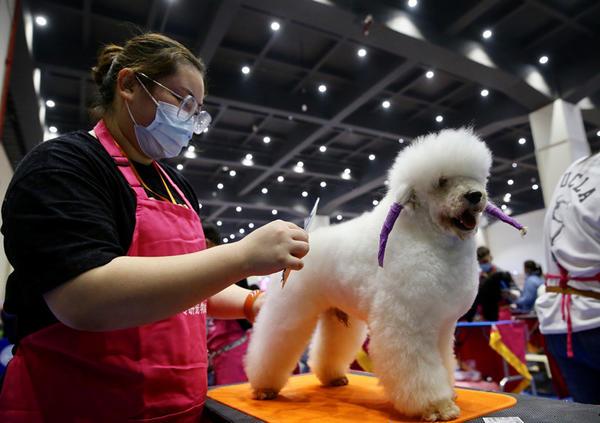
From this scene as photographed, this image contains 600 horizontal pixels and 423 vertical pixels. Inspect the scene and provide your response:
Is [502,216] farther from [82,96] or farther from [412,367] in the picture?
[82,96]

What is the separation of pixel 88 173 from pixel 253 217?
11.9m

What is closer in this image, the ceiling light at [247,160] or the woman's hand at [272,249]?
the woman's hand at [272,249]

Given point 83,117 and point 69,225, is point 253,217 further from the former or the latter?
point 69,225

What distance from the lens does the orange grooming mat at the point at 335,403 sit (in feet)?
3.66

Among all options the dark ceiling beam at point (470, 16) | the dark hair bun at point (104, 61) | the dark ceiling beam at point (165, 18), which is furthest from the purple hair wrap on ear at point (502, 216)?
the dark ceiling beam at point (470, 16)

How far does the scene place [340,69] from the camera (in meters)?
6.98

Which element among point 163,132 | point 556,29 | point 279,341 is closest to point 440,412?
point 279,341

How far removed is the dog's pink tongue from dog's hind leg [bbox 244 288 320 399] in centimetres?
62

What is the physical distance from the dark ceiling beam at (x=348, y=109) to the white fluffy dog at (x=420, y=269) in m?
5.58

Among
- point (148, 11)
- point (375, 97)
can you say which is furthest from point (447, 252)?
point (375, 97)

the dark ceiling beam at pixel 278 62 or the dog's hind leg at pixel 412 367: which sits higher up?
the dark ceiling beam at pixel 278 62

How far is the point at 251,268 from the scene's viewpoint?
0.76 metres

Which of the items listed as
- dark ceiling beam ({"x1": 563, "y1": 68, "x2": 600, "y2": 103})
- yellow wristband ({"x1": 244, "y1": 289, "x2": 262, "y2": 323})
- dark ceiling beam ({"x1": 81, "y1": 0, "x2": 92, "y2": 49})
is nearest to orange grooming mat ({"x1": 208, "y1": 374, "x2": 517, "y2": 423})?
yellow wristband ({"x1": 244, "y1": 289, "x2": 262, "y2": 323})

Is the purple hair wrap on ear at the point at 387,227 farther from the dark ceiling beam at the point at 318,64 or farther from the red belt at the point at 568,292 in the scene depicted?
the dark ceiling beam at the point at 318,64
